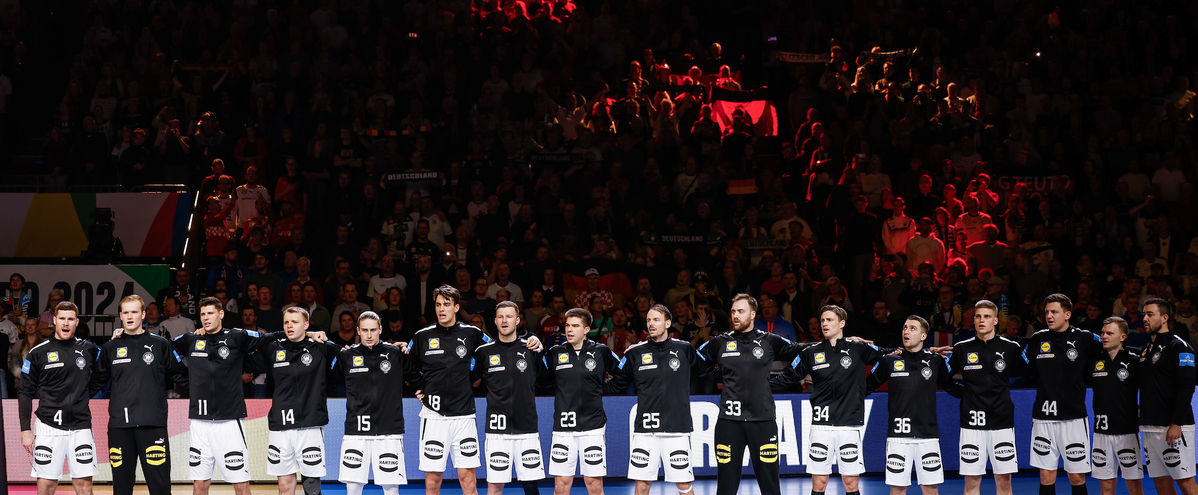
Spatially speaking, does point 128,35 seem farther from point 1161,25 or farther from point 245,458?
point 1161,25

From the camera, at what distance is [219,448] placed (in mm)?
12000

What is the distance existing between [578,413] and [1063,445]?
5.27 meters

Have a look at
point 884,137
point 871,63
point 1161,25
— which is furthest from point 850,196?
point 1161,25

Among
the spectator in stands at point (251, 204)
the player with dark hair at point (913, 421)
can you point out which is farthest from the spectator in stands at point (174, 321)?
the player with dark hair at point (913, 421)

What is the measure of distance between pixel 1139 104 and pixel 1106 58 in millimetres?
1741

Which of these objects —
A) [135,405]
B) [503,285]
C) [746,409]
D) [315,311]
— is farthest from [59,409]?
[746,409]

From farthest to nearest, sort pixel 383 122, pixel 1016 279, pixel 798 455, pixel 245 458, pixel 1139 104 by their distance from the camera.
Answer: pixel 1139 104, pixel 383 122, pixel 1016 279, pixel 798 455, pixel 245 458

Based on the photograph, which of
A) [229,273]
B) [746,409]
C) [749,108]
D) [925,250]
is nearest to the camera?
[746,409]

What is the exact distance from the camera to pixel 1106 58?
932 inches

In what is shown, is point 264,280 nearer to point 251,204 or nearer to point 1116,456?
point 251,204

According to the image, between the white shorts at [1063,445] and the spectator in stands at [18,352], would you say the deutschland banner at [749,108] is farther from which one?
the spectator in stands at [18,352]

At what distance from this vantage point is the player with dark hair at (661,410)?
39.1 ft

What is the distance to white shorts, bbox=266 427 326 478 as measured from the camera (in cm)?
1203

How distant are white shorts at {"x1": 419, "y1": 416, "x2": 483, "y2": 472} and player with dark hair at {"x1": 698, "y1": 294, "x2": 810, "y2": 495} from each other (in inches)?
104
